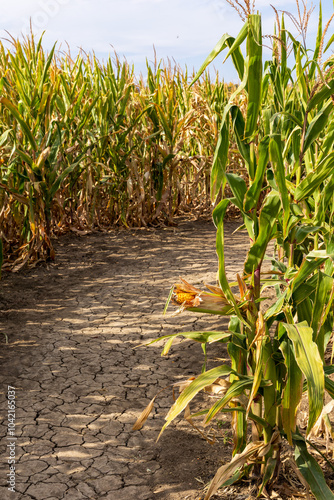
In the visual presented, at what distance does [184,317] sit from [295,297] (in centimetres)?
191

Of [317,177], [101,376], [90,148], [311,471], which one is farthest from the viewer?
A: [90,148]

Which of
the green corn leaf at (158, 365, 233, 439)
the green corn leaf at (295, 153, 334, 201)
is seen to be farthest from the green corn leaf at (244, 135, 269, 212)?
the green corn leaf at (158, 365, 233, 439)

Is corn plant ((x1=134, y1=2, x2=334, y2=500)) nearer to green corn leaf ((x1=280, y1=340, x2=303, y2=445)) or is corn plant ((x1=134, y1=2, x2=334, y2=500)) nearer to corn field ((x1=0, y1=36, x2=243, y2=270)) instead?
green corn leaf ((x1=280, y1=340, x2=303, y2=445))

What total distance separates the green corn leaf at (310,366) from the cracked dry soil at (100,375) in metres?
0.81

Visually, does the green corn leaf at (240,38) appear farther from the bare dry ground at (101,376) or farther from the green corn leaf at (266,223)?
the bare dry ground at (101,376)

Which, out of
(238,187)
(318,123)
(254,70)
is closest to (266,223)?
(238,187)

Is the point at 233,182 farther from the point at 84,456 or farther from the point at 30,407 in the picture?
the point at 30,407

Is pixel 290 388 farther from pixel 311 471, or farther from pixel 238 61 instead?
pixel 238 61

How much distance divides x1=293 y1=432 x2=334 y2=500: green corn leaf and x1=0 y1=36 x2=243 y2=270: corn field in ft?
9.69

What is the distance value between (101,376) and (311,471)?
1.41 metres

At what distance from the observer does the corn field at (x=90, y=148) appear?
13.3 feet

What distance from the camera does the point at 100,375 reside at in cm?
270

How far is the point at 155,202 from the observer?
5.72 m

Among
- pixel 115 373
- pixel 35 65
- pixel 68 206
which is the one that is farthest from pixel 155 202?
pixel 115 373
